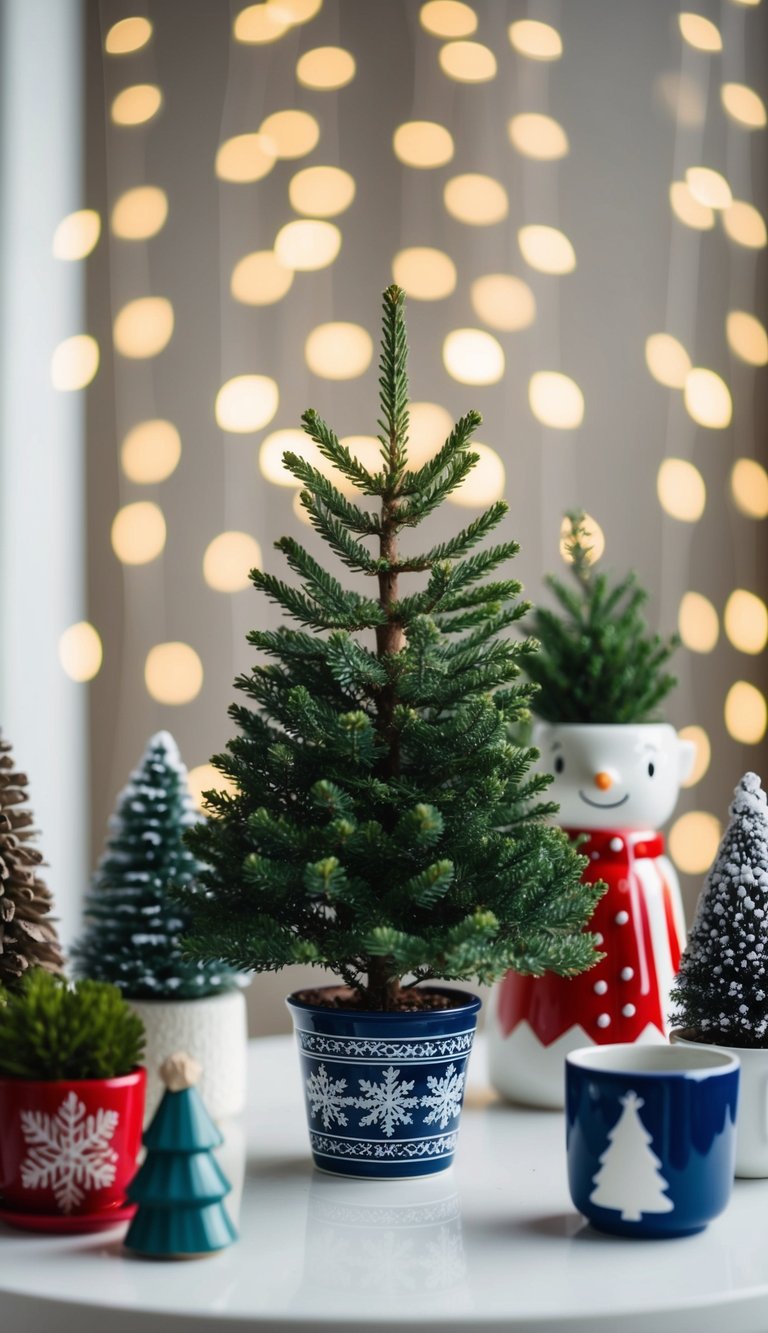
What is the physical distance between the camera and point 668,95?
132cm

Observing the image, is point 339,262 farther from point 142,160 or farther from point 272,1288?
point 272,1288

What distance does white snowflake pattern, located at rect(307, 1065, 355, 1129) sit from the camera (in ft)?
2.35

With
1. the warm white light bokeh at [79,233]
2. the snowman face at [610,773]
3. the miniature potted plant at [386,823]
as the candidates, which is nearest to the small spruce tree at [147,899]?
the miniature potted plant at [386,823]

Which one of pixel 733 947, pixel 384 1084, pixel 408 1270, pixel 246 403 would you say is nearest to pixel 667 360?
pixel 246 403

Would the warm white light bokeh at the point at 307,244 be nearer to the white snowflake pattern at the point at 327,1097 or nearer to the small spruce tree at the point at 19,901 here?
the small spruce tree at the point at 19,901

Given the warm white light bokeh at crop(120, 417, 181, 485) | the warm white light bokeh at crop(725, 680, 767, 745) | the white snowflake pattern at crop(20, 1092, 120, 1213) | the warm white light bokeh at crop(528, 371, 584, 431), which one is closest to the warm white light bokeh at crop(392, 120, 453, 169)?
the warm white light bokeh at crop(528, 371, 584, 431)

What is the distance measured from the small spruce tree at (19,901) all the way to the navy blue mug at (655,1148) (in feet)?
1.11

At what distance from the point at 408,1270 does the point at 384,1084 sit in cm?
13

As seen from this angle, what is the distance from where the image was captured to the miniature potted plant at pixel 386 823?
27.6 inches

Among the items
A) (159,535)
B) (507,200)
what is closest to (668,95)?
(507,200)

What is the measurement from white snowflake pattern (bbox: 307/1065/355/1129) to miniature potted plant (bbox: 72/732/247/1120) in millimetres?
145

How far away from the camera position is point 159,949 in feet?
2.91

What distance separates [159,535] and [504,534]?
0.32m

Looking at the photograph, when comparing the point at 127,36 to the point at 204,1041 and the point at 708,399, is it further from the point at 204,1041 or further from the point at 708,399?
the point at 204,1041
